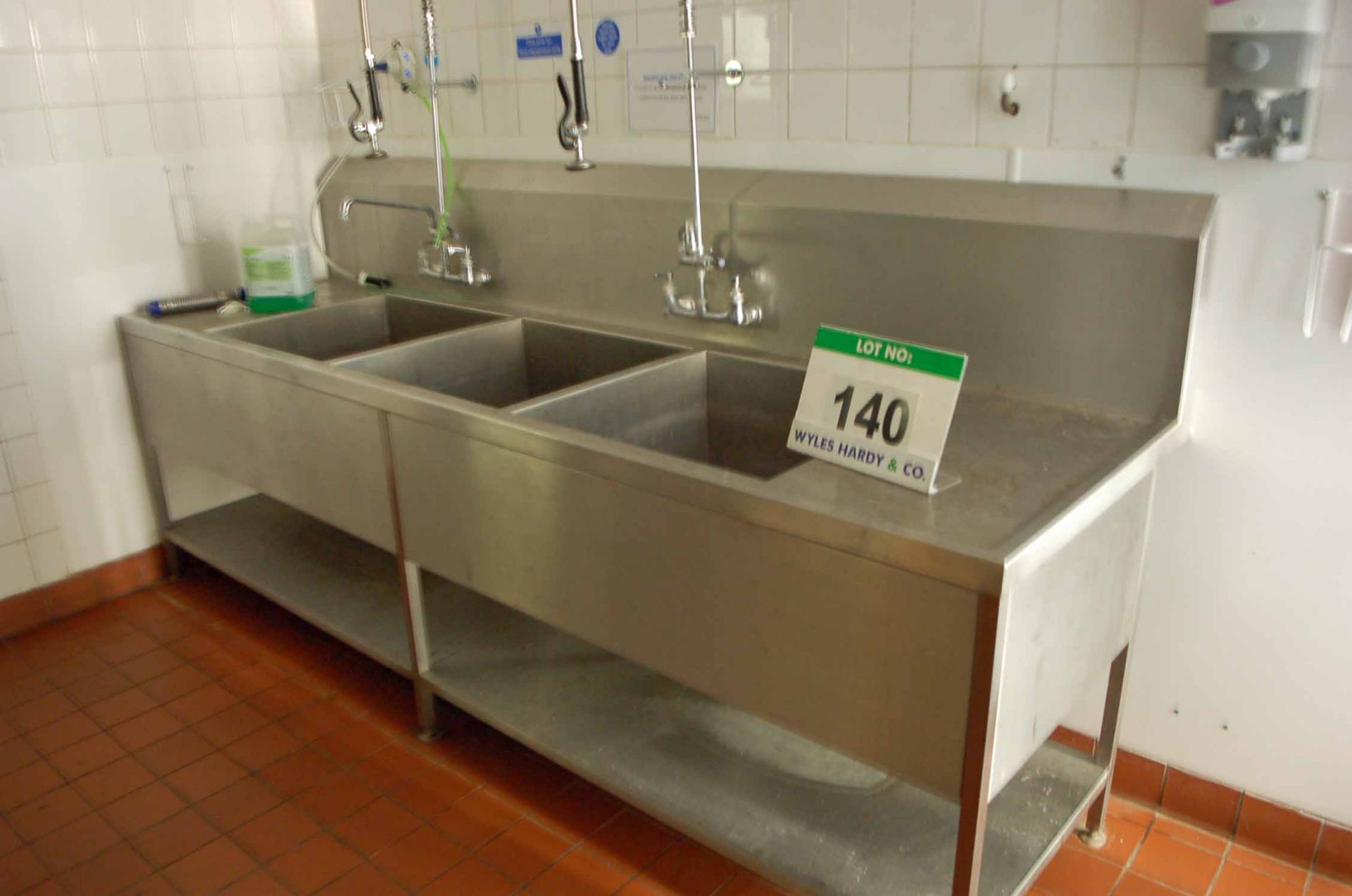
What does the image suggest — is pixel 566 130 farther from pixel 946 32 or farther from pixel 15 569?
pixel 15 569

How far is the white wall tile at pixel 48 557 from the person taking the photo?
7.78ft

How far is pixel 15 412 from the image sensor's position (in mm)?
2287

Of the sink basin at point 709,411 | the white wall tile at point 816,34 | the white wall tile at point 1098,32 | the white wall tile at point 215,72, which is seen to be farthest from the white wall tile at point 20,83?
the white wall tile at point 1098,32

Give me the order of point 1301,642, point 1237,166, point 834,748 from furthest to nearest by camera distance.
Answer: point 1301,642, point 1237,166, point 834,748

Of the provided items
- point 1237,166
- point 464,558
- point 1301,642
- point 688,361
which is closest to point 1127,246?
point 1237,166

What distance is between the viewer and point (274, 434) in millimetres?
2018

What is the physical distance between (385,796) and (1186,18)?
5.68 feet

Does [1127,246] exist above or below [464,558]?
above

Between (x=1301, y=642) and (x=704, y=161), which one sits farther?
(x=704, y=161)

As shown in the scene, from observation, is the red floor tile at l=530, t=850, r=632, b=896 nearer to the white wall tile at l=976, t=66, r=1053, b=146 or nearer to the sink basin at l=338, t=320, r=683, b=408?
the sink basin at l=338, t=320, r=683, b=408

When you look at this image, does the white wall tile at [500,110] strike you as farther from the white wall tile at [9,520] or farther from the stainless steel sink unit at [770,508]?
the white wall tile at [9,520]

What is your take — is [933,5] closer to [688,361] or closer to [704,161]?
[704,161]

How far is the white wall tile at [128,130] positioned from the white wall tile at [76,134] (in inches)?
0.7

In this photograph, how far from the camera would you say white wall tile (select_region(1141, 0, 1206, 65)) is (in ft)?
4.38
